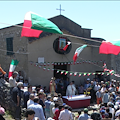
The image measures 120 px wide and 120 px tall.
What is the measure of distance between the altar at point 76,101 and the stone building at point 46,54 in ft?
7.03

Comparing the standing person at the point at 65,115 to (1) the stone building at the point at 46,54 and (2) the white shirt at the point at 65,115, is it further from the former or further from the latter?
(1) the stone building at the point at 46,54

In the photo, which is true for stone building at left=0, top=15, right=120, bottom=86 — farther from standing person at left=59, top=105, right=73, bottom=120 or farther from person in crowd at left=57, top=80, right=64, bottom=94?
standing person at left=59, top=105, right=73, bottom=120

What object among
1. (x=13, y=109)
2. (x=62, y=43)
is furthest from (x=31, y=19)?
(x=62, y=43)

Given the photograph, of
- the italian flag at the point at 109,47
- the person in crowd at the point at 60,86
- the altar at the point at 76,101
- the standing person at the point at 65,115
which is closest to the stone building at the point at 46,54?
the person in crowd at the point at 60,86

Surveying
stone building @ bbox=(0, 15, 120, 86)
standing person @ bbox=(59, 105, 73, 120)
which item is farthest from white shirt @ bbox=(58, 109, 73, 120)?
stone building @ bbox=(0, 15, 120, 86)

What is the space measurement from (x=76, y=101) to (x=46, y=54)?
168 inches

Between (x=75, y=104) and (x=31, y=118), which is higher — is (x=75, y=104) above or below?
below

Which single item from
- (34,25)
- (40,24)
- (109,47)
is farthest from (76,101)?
(34,25)

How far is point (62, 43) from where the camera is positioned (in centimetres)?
1324

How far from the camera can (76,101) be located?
10398 mm

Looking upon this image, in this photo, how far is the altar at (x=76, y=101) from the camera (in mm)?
10211

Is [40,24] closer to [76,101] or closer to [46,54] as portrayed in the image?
[76,101]

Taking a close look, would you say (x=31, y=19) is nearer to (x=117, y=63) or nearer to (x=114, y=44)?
(x=114, y=44)

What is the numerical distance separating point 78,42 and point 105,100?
6.17 meters
